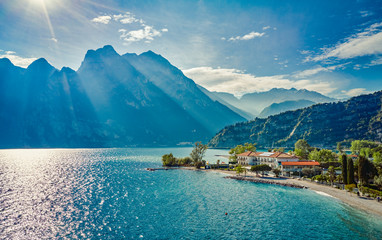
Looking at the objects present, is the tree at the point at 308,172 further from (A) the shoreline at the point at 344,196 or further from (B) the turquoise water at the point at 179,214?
(B) the turquoise water at the point at 179,214

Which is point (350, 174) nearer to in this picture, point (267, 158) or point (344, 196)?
point (344, 196)

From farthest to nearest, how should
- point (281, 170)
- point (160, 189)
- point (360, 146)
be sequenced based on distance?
point (360, 146)
point (281, 170)
point (160, 189)

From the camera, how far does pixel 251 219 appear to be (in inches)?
1914

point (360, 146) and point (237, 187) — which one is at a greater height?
→ point (360, 146)

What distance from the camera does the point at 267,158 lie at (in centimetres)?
12825

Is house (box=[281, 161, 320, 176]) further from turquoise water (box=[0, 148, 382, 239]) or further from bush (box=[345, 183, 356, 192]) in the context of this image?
bush (box=[345, 183, 356, 192])

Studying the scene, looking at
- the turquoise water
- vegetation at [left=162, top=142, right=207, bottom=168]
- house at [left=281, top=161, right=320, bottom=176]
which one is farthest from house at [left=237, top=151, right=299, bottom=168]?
the turquoise water

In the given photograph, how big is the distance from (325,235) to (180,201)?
35.3 m

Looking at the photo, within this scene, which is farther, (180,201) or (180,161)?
(180,161)

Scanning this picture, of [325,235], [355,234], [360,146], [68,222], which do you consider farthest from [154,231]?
[360,146]

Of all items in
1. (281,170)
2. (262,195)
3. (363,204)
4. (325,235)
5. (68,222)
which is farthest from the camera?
(281,170)

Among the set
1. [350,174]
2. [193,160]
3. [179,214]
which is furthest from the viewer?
[193,160]

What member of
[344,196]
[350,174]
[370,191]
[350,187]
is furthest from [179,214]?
[350,174]

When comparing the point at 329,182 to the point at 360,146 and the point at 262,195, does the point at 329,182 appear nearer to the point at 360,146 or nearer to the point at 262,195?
the point at 262,195
